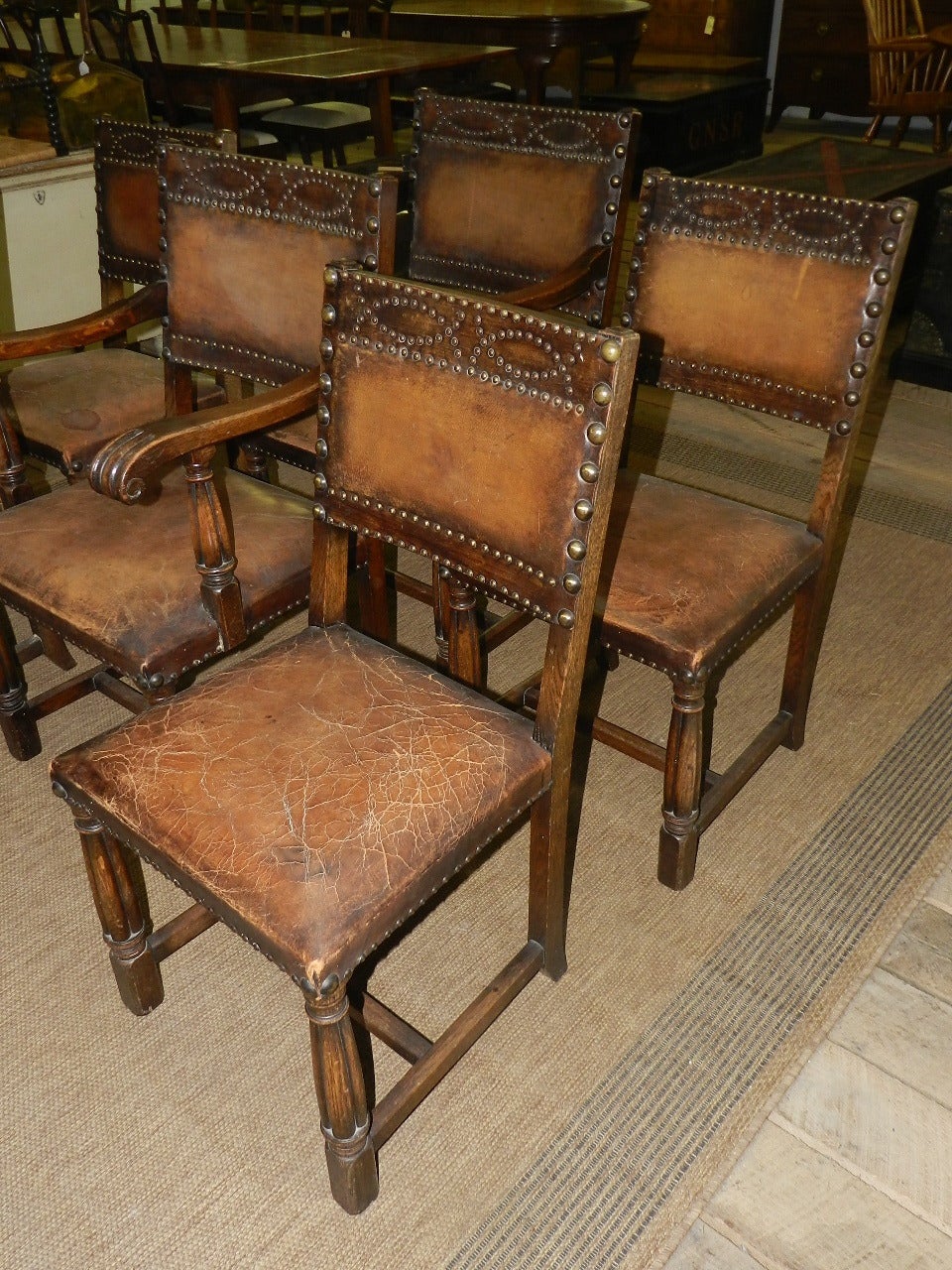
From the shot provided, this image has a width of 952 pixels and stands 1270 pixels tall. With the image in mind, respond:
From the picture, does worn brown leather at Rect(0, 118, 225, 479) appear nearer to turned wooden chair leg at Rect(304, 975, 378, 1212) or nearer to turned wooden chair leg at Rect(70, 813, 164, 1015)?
turned wooden chair leg at Rect(70, 813, 164, 1015)

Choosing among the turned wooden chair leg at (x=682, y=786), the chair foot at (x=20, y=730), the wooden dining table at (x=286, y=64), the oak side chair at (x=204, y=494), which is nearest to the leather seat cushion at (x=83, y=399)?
the oak side chair at (x=204, y=494)

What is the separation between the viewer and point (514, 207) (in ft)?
6.72

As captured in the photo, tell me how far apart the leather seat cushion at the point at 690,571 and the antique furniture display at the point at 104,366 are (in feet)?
3.10

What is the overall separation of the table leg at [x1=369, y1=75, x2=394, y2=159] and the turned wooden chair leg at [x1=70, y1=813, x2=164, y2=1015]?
367cm

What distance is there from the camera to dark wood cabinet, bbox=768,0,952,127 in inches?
249

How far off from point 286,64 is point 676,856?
346 centimetres

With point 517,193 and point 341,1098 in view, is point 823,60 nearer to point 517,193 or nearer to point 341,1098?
point 517,193

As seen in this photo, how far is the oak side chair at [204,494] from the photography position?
4.80 ft

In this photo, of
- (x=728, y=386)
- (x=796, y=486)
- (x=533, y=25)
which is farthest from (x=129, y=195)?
(x=533, y=25)

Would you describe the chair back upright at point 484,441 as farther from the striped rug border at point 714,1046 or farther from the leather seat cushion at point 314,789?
the striped rug border at point 714,1046

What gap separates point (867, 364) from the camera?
1501 mm

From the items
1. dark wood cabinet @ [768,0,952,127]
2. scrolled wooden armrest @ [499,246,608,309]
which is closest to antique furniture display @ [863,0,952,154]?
dark wood cabinet @ [768,0,952,127]

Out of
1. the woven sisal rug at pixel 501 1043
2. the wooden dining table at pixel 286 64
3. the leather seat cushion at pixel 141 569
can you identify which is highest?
the wooden dining table at pixel 286 64

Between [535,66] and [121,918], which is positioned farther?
[535,66]
